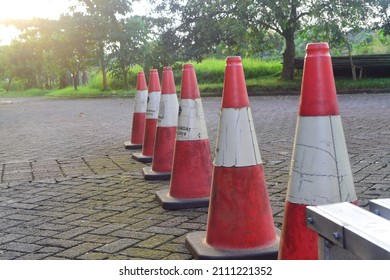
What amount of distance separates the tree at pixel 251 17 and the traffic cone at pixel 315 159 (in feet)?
52.8

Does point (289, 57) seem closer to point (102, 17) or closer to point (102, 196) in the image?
point (102, 17)

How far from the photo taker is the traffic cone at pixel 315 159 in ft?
6.73

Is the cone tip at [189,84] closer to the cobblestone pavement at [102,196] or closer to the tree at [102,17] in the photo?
the cobblestone pavement at [102,196]

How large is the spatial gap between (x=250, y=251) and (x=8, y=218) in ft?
5.66

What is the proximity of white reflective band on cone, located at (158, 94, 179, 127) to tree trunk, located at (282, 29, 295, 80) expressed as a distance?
1661cm

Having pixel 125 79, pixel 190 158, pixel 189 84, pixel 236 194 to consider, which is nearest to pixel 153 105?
pixel 189 84

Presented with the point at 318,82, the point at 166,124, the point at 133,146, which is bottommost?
the point at 133,146

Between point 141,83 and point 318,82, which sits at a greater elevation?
point 318,82

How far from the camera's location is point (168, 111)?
172 inches

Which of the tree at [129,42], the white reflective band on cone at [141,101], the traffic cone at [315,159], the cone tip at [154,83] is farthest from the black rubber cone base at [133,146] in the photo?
the tree at [129,42]

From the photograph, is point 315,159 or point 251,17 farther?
point 251,17

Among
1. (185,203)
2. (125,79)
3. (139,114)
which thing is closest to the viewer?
(185,203)

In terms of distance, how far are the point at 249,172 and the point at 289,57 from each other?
18.8 meters

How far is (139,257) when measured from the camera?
8.63 feet
